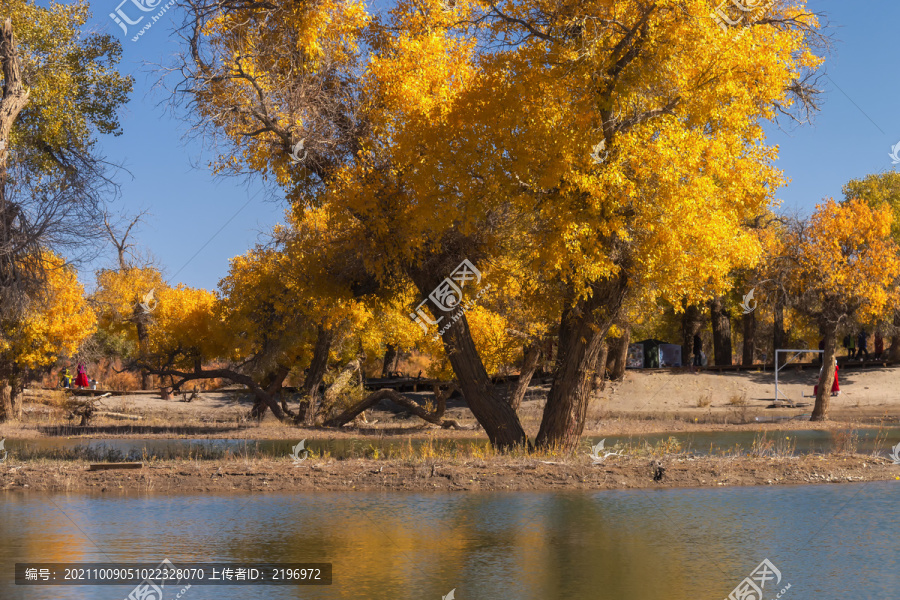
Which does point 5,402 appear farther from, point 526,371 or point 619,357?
point 619,357

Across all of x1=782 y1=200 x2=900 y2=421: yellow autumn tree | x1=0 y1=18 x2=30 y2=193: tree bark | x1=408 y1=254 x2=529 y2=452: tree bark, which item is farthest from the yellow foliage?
x1=782 y1=200 x2=900 y2=421: yellow autumn tree

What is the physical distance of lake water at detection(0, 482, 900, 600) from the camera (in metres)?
8.73

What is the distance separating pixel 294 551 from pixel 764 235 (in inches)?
1257

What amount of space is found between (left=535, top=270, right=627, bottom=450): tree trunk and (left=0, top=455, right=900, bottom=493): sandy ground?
2.42m

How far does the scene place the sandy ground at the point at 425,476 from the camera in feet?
50.7

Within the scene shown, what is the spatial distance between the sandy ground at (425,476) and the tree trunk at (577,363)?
2.42 meters

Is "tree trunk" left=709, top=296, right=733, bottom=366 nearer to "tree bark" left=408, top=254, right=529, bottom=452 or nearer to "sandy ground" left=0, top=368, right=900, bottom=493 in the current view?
"sandy ground" left=0, top=368, right=900, bottom=493

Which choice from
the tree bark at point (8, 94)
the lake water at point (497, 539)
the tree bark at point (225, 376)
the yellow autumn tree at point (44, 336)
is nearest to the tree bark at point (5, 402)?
the yellow autumn tree at point (44, 336)

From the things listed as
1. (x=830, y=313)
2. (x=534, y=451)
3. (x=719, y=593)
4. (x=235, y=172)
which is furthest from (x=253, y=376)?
(x=719, y=593)

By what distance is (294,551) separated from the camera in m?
10.4

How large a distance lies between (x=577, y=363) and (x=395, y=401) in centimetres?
1406

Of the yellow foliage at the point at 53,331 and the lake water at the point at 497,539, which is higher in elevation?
the yellow foliage at the point at 53,331

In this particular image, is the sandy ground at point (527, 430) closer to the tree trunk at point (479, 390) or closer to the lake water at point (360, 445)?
the lake water at point (360, 445)

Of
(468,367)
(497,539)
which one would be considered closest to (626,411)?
(468,367)
